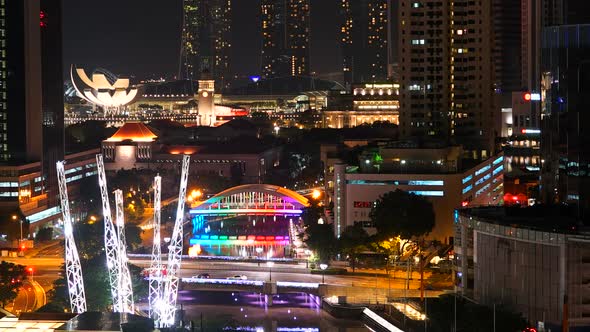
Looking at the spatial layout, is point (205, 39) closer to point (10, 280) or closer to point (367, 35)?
point (367, 35)

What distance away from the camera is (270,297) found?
20844 millimetres

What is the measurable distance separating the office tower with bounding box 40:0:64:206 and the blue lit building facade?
17.1 m

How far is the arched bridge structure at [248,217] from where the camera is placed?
1188 inches

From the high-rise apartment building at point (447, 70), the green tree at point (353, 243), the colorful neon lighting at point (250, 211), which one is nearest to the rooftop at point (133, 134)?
the colorful neon lighting at point (250, 211)

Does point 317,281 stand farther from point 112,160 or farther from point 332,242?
point 112,160

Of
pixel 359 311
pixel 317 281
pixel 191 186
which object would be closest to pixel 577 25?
pixel 359 311

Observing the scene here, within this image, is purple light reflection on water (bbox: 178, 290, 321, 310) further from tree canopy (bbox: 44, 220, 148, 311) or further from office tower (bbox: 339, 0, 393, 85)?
office tower (bbox: 339, 0, 393, 85)

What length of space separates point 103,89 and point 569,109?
4297cm

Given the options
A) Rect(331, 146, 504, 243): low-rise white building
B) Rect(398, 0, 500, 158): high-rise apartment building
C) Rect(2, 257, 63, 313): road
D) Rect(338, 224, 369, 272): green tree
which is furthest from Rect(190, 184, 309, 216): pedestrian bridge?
Rect(2, 257, 63, 313): road

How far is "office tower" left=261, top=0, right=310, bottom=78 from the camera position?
287ft

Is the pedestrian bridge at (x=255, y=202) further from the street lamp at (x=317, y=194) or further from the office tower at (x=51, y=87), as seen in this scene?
the office tower at (x=51, y=87)

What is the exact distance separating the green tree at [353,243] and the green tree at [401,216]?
0.30 meters

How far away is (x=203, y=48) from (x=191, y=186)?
4860 centimetres

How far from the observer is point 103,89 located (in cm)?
5719
